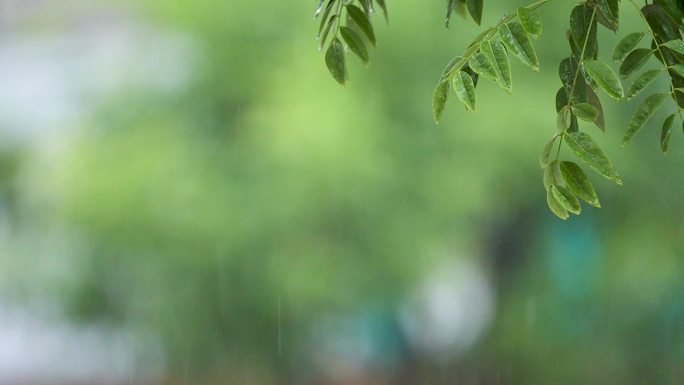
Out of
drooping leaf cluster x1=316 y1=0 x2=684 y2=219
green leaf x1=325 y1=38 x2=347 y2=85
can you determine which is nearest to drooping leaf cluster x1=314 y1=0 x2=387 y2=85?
green leaf x1=325 y1=38 x2=347 y2=85

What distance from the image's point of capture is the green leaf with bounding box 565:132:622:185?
27.9 inches

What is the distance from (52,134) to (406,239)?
4.93ft

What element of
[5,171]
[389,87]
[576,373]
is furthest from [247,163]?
[576,373]

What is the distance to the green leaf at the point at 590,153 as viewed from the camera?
0.71 m

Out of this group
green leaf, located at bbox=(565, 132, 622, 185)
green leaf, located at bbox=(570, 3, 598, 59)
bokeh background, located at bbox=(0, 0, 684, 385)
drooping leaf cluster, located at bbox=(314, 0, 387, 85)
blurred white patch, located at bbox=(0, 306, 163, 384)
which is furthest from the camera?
blurred white patch, located at bbox=(0, 306, 163, 384)

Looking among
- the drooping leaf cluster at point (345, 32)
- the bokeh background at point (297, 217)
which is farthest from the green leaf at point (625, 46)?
the bokeh background at point (297, 217)

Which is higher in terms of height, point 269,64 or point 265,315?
point 269,64

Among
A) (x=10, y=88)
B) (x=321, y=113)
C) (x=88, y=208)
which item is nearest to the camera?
(x=321, y=113)

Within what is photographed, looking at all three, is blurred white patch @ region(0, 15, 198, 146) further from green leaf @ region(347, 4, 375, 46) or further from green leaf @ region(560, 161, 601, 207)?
green leaf @ region(560, 161, 601, 207)

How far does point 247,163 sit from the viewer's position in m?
3.91

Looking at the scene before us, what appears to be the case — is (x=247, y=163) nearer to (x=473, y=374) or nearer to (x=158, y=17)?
(x=158, y=17)

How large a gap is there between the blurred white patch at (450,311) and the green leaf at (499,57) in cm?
330

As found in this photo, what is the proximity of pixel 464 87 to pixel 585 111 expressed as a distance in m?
0.09

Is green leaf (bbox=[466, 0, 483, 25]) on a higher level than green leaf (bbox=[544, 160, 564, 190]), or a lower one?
higher
